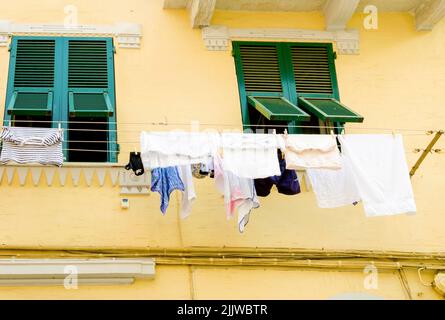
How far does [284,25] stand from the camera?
951 centimetres

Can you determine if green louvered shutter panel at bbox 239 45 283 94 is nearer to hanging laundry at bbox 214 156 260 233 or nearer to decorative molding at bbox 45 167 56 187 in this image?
hanging laundry at bbox 214 156 260 233

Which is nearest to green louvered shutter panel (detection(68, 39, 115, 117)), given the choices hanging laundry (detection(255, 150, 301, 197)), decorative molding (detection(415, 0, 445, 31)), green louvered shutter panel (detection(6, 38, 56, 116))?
green louvered shutter panel (detection(6, 38, 56, 116))

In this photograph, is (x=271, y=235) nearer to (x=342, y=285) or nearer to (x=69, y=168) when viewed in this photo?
(x=342, y=285)

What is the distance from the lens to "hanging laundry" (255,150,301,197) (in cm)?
768

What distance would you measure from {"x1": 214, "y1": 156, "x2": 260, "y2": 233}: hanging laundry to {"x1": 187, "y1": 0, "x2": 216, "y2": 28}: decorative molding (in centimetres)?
234

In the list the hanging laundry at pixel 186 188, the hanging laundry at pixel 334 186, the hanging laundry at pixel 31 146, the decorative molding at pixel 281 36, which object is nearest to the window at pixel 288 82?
the decorative molding at pixel 281 36

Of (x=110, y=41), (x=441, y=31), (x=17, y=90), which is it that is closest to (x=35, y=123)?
(x=17, y=90)

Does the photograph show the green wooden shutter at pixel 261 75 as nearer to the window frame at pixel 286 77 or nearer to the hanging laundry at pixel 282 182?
the window frame at pixel 286 77

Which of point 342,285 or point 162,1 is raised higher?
point 162,1

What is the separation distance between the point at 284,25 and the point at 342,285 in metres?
3.42

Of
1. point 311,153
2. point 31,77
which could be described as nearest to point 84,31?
point 31,77
